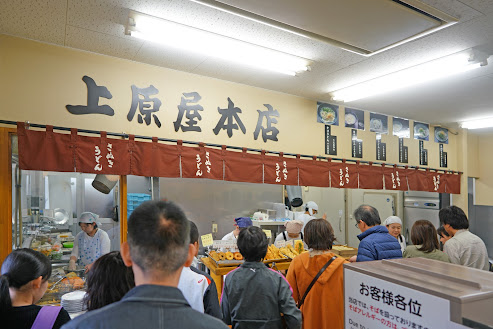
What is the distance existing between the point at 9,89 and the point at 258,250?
3341 mm

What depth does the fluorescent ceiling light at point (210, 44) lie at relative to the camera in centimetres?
326

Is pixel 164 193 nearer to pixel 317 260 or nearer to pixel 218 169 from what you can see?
pixel 218 169

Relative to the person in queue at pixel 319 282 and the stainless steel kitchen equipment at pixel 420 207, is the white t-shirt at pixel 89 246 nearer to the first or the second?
the person in queue at pixel 319 282

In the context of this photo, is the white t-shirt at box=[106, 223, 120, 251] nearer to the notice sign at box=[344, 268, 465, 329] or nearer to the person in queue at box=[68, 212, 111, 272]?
the person in queue at box=[68, 212, 111, 272]

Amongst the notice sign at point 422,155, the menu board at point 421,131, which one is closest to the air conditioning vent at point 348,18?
the menu board at point 421,131

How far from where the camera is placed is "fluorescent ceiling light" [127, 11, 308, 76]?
326 cm

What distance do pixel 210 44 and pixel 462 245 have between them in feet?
13.3

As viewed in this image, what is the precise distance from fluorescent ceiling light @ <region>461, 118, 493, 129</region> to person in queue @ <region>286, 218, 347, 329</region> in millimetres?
6142

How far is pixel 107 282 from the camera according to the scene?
1682mm

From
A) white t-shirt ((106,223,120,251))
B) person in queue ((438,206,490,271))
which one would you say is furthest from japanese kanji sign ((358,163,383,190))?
white t-shirt ((106,223,120,251))

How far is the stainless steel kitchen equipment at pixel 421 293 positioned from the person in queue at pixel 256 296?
1.14 meters

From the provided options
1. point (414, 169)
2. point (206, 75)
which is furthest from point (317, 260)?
point (414, 169)

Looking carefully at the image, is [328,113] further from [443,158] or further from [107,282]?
[107,282]

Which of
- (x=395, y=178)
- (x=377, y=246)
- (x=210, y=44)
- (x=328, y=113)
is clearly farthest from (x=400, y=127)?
(x=210, y=44)
